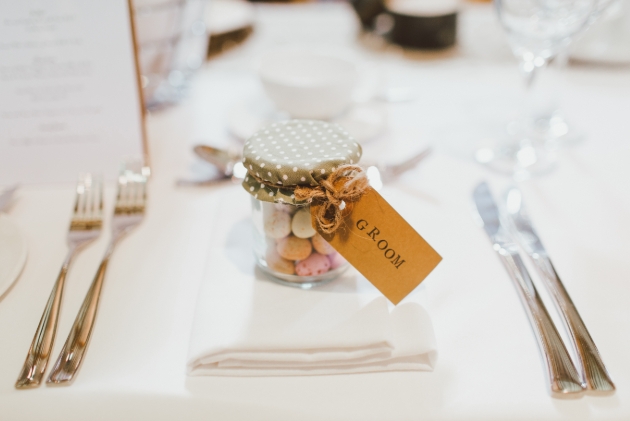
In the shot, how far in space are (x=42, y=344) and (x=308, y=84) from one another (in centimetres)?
50

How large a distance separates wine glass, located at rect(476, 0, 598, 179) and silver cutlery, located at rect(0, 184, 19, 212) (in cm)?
66

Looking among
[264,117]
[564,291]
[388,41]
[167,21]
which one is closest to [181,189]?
[264,117]

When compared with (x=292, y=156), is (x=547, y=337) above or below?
below

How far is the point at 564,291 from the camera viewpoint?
49 cm

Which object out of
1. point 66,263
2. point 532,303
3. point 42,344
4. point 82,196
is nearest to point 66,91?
point 82,196

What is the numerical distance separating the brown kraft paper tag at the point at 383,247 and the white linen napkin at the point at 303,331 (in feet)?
0.08

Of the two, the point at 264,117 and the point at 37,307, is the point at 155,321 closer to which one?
the point at 37,307

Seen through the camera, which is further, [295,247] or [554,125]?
[554,125]

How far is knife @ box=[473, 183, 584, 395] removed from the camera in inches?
16.0

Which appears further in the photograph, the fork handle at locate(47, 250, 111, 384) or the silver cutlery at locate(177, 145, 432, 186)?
the silver cutlery at locate(177, 145, 432, 186)

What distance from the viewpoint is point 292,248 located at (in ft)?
1.52

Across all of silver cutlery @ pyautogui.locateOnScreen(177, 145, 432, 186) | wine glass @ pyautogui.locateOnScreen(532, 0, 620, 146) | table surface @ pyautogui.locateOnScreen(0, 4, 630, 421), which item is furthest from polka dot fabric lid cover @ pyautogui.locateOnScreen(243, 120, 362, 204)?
wine glass @ pyautogui.locateOnScreen(532, 0, 620, 146)

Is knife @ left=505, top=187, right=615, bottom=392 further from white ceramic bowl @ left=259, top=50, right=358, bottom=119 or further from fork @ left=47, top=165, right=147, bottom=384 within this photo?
fork @ left=47, top=165, right=147, bottom=384

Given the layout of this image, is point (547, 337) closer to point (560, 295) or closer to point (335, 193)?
point (560, 295)
